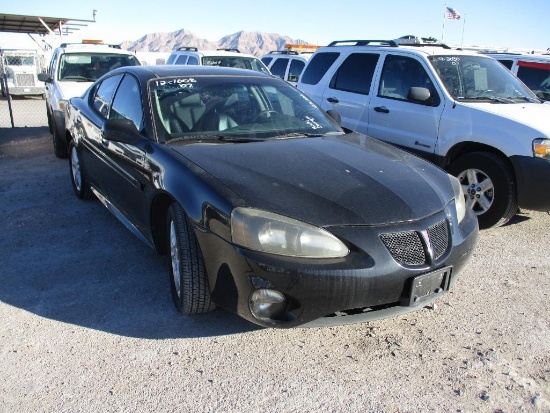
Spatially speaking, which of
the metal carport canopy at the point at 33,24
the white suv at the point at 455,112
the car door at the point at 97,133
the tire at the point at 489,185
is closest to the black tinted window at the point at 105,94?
the car door at the point at 97,133

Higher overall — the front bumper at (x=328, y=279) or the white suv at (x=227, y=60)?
the white suv at (x=227, y=60)

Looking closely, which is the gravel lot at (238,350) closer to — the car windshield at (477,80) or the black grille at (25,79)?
the car windshield at (477,80)

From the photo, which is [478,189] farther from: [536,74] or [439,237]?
[536,74]

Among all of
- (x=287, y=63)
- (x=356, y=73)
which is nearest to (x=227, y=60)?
(x=287, y=63)

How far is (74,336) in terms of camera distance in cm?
323

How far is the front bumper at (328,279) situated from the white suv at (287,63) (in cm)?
1050

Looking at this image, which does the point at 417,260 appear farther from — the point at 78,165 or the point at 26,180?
the point at 26,180

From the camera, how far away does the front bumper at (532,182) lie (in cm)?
482

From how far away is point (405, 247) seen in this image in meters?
2.89

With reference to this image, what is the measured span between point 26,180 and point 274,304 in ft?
17.7

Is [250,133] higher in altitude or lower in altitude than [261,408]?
higher

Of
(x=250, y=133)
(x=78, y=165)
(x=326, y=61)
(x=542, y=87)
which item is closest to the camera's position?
(x=250, y=133)

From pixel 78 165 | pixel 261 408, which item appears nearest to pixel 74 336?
pixel 261 408

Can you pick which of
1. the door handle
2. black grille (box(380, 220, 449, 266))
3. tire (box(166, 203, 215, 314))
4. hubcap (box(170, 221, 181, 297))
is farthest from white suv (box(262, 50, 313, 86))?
black grille (box(380, 220, 449, 266))
